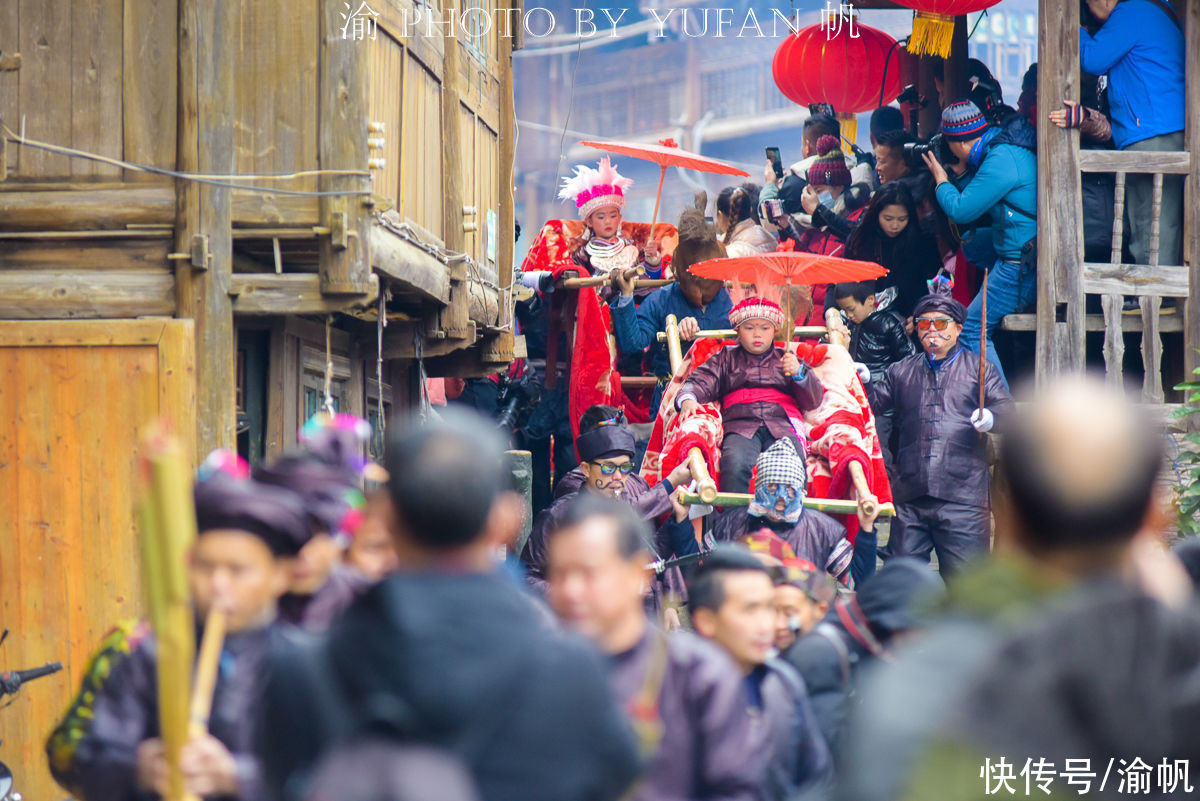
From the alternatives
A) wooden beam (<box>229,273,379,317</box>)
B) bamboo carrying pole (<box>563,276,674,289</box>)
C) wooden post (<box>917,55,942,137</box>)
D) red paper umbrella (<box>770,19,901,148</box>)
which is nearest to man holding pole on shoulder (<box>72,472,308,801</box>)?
wooden beam (<box>229,273,379,317</box>)

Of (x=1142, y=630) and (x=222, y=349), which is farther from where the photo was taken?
Answer: (x=222, y=349)

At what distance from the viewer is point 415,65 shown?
26.4ft

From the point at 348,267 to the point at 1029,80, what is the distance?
5702 mm

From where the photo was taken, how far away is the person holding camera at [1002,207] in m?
9.59

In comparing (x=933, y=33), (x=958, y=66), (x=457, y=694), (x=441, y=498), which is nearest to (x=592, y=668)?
(x=457, y=694)

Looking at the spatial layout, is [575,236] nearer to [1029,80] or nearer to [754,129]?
[1029,80]

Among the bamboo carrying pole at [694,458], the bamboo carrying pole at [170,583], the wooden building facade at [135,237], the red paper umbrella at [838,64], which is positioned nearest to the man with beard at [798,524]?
the bamboo carrying pole at [694,458]

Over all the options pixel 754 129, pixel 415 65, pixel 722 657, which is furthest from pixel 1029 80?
pixel 754 129

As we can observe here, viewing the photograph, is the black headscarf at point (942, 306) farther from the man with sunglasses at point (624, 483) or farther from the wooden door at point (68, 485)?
the wooden door at point (68, 485)

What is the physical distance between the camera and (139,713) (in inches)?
122

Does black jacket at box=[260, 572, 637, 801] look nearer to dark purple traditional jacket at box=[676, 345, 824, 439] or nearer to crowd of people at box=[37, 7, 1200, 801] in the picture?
crowd of people at box=[37, 7, 1200, 801]

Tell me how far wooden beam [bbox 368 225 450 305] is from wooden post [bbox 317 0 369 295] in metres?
0.18

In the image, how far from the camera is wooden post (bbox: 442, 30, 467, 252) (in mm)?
8852

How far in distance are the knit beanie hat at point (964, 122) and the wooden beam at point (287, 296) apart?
5.02m
